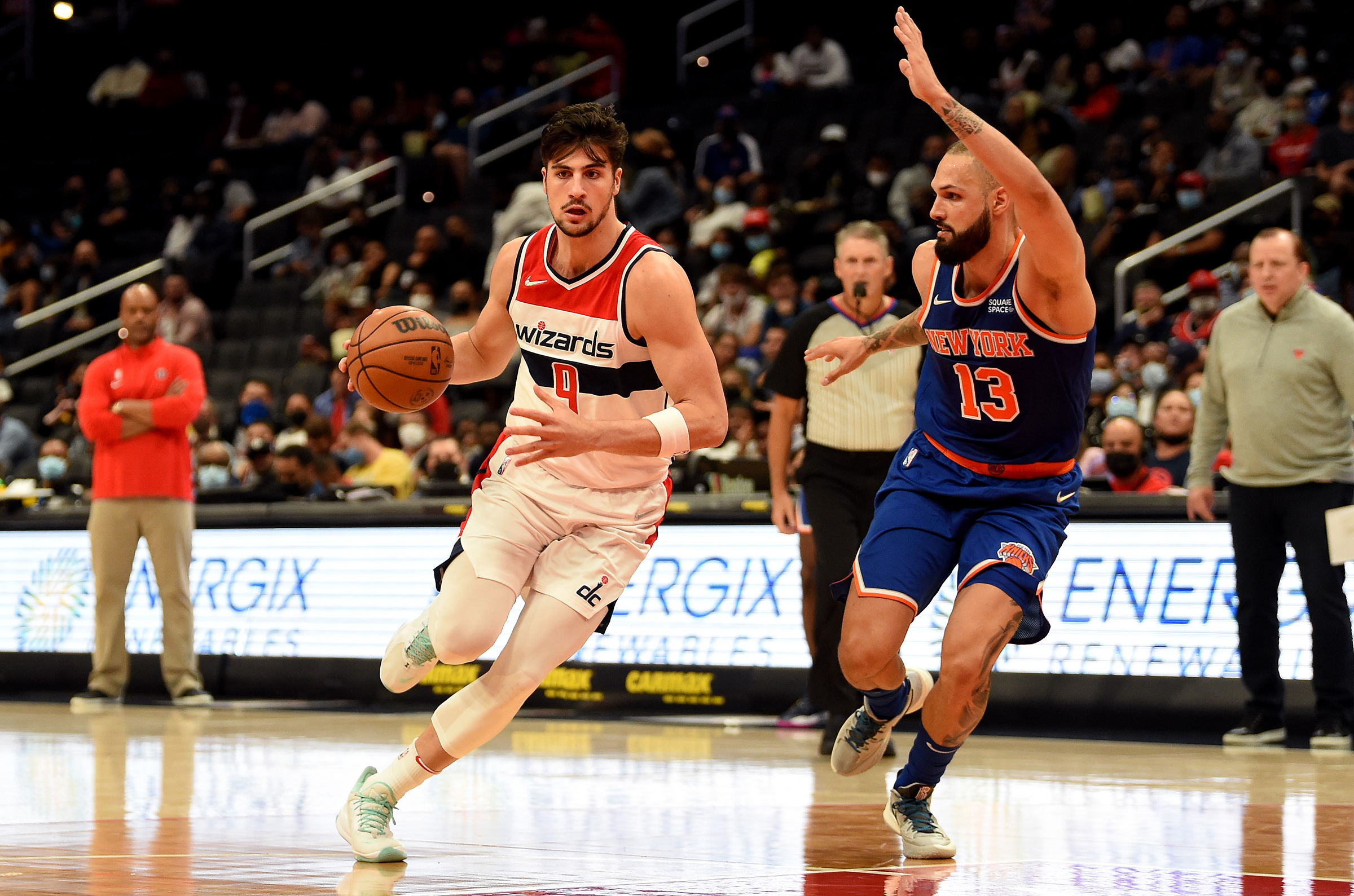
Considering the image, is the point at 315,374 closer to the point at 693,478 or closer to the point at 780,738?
the point at 693,478

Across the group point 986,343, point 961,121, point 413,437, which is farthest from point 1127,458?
point 413,437

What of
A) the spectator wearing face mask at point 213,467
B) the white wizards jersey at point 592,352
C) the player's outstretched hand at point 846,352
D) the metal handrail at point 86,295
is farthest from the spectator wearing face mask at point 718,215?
the white wizards jersey at point 592,352

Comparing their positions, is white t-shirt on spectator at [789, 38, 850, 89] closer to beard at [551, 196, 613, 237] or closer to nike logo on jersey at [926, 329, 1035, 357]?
nike logo on jersey at [926, 329, 1035, 357]

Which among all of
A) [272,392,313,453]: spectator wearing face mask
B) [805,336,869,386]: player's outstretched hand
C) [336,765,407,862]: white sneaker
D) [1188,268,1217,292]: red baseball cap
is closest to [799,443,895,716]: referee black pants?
[805,336,869,386]: player's outstretched hand

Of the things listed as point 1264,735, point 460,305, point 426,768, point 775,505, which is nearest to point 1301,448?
point 1264,735

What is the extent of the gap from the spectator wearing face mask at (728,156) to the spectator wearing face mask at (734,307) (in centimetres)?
273

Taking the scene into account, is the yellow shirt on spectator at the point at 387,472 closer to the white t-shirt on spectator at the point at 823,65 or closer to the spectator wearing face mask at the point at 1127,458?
the spectator wearing face mask at the point at 1127,458

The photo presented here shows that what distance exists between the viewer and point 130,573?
10.6m

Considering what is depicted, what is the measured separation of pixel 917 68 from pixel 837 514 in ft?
10.8

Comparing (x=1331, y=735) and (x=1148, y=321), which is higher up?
(x=1148, y=321)

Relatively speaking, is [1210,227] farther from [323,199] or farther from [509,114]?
[323,199]

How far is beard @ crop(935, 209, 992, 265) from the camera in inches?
197

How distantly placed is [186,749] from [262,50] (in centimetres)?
1878

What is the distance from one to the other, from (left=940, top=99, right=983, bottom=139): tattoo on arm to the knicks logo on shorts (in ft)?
3.89
